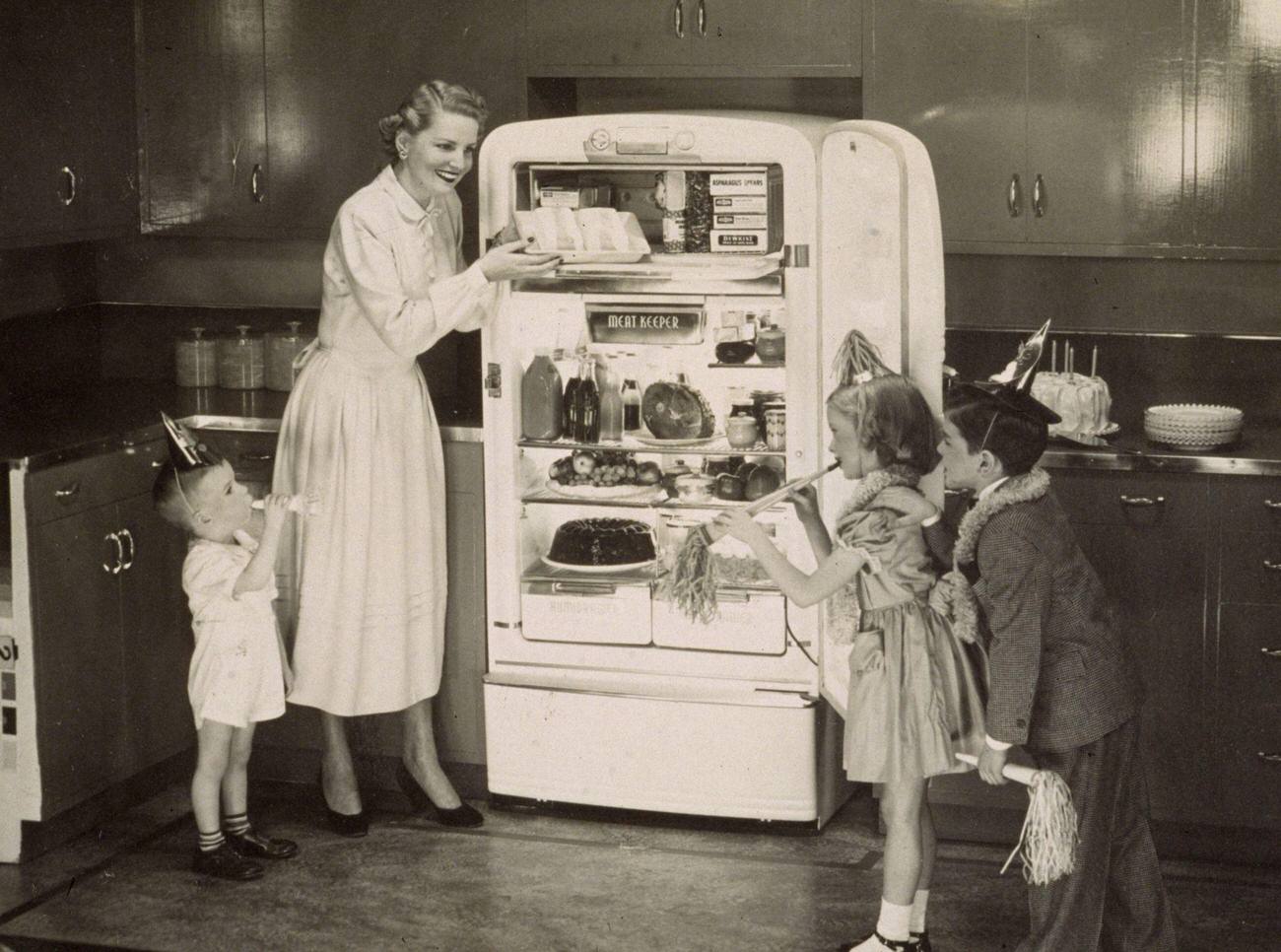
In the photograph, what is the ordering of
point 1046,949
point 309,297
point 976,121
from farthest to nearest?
→ point 309,297 < point 976,121 < point 1046,949

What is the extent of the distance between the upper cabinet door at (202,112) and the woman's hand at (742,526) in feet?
6.21

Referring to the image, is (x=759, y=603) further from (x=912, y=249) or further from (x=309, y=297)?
(x=309, y=297)

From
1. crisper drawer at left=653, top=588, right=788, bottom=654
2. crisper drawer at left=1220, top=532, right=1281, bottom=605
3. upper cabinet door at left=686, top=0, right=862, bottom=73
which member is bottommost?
crisper drawer at left=653, top=588, right=788, bottom=654

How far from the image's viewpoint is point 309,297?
5.32m

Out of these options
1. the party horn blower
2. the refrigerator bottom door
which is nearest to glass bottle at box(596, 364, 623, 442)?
the refrigerator bottom door

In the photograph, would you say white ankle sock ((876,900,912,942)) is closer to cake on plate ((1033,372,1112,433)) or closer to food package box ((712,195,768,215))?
cake on plate ((1033,372,1112,433))

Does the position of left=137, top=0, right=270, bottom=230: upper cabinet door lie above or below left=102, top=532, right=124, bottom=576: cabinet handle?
above

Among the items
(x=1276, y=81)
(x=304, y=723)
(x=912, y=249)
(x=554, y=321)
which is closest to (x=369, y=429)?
(x=554, y=321)

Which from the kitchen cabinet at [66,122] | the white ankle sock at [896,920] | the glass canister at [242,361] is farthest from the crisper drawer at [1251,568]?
the kitchen cabinet at [66,122]

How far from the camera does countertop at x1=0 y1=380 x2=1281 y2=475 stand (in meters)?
4.10

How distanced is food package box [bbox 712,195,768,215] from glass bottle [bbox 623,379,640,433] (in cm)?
49

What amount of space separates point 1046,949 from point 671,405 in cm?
160

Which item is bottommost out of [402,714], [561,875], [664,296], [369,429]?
[561,875]

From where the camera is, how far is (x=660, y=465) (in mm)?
4645
